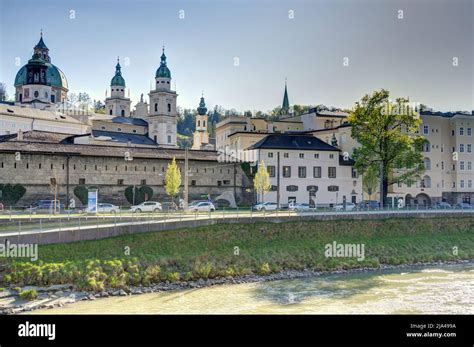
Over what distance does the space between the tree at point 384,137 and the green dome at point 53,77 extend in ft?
221

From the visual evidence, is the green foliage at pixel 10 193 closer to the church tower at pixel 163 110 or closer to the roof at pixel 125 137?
the roof at pixel 125 137

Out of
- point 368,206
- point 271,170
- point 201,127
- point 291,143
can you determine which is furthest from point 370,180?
point 201,127

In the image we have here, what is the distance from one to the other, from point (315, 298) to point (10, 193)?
32.3 metres

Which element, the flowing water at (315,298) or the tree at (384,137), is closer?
the flowing water at (315,298)

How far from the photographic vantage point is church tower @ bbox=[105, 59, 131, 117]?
114 m

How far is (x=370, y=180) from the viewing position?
2317 inches

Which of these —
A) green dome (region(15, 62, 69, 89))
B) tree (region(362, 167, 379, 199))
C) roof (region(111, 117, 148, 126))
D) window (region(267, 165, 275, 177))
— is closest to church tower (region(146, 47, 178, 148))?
roof (region(111, 117, 148, 126))

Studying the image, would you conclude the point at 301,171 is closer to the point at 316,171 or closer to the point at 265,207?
the point at 316,171

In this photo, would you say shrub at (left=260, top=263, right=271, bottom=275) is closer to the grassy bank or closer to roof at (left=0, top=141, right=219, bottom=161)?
the grassy bank

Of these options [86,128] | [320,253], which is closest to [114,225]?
[320,253]

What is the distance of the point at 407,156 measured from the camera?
5219 centimetres

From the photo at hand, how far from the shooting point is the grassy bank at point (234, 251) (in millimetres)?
26016

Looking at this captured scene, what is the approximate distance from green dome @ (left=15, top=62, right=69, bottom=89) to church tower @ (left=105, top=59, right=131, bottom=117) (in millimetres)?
10016

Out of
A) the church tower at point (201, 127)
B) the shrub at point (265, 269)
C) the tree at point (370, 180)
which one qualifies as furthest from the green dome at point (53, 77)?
the shrub at point (265, 269)
